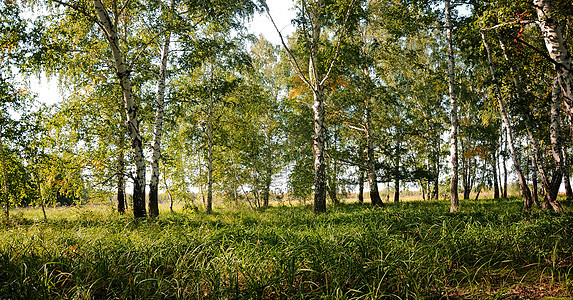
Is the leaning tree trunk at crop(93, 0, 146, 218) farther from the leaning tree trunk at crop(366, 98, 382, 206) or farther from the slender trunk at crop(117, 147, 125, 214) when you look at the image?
the leaning tree trunk at crop(366, 98, 382, 206)

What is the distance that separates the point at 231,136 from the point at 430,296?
1234 cm

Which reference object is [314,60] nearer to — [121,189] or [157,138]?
[157,138]

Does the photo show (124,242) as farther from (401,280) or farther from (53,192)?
(53,192)

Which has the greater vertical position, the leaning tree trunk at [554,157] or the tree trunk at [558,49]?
the tree trunk at [558,49]

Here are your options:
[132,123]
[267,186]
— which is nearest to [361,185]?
[267,186]

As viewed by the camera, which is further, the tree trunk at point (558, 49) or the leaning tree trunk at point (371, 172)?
the leaning tree trunk at point (371, 172)

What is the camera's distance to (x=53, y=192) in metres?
8.16

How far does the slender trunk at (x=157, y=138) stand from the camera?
835 centimetres

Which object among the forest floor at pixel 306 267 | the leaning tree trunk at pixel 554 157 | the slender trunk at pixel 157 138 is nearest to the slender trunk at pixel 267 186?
the slender trunk at pixel 157 138

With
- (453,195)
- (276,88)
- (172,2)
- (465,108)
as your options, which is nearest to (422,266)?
(453,195)

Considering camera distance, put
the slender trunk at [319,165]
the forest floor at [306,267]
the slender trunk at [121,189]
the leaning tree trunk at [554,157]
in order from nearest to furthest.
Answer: the forest floor at [306,267], the leaning tree trunk at [554,157], the slender trunk at [319,165], the slender trunk at [121,189]

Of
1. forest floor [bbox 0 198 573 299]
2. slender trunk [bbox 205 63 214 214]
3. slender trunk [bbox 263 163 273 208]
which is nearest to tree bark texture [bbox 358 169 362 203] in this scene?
slender trunk [bbox 263 163 273 208]

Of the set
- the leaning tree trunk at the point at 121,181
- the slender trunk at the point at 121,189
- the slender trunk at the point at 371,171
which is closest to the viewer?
the leaning tree trunk at the point at 121,181

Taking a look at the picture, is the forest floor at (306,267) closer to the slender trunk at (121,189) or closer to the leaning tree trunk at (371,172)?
the slender trunk at (121,189)
